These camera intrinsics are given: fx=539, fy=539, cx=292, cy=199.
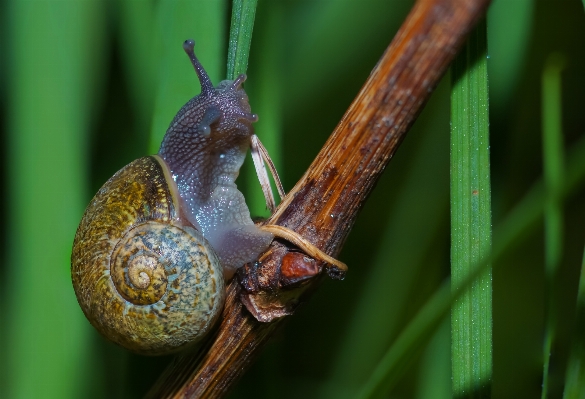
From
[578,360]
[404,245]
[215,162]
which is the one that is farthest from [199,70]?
[578,360]

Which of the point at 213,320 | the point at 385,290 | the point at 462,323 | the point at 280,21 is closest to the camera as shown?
the point at 462,323

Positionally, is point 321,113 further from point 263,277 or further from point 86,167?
point 263,277

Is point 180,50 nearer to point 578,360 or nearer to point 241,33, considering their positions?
point 241,33

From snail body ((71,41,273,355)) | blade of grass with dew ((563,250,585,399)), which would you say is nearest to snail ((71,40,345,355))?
snail body ((71,41,273,355))

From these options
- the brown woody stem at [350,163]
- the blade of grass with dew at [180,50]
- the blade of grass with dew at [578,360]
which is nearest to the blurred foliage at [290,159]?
the blade of grass with dew at [180,50]

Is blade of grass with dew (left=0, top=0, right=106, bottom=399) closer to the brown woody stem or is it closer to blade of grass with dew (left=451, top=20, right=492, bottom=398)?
the brown woody stem

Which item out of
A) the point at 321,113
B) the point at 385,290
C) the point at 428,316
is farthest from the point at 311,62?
the point at 428,316
